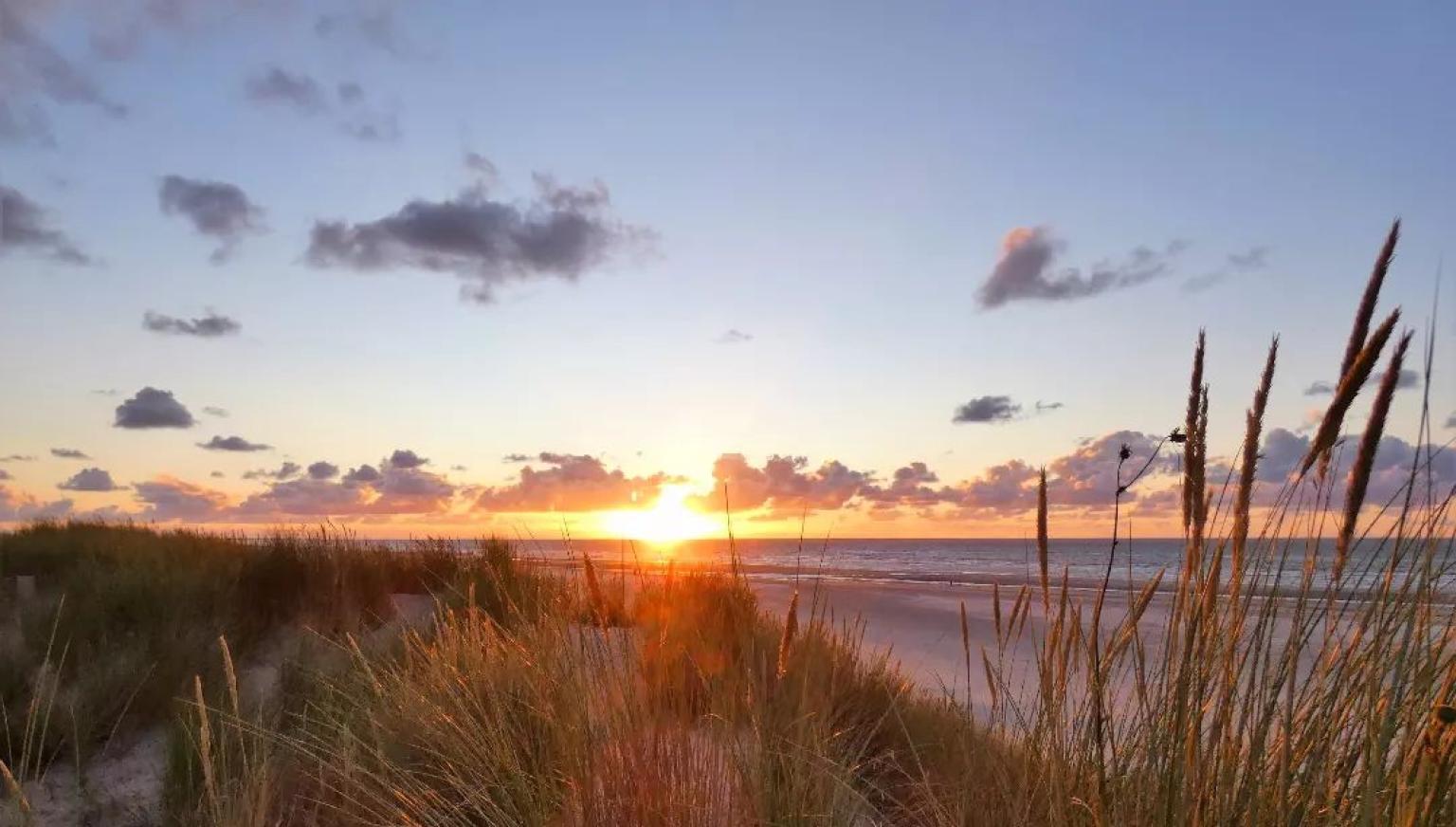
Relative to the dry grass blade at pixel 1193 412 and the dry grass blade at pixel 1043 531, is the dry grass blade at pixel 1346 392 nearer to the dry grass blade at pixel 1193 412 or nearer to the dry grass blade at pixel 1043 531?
the dry grass blade at pixel 1193 412

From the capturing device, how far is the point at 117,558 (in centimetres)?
991

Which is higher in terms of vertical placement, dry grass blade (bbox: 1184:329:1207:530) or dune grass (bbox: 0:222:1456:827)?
dry grass blade (bbox: 1184:329:1207:530)

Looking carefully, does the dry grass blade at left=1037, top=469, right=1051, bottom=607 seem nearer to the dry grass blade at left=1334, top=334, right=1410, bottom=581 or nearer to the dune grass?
the dune grass

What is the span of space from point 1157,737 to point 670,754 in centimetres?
167

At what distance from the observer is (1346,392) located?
6.09ft

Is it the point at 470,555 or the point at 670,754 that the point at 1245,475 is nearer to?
the point at 670,754

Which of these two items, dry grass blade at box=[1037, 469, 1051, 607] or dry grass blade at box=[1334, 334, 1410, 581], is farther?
dry grass blade at box=[1037, 469, 1051, 607]

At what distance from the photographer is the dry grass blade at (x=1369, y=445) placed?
73.2 inches

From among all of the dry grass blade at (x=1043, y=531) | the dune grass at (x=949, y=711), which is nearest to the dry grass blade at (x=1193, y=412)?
the dune grass at (x=949, y=711)

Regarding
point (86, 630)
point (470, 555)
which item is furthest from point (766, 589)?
point (86, 630)

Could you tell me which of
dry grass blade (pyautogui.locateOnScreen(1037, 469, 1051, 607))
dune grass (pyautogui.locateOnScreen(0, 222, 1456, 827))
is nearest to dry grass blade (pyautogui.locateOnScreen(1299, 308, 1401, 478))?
dune grass (pyautogui.locateOnScreen(0, 222, 1456, 827))

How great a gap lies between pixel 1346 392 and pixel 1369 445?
0.15m

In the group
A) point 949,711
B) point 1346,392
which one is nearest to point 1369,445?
point 1346,392

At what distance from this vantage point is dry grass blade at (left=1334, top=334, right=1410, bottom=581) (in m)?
1.86
